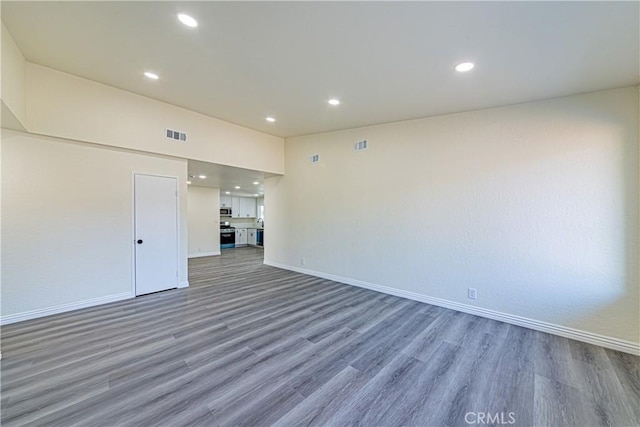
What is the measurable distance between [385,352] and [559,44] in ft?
11.1

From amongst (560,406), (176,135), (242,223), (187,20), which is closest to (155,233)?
(176,135)

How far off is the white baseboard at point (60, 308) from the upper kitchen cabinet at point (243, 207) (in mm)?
7106

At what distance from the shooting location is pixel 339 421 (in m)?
1.72

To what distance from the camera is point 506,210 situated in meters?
3.39

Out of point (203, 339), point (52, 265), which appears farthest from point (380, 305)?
point (52, 265)

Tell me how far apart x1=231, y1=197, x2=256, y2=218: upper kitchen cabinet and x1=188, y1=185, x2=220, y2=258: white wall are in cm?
248

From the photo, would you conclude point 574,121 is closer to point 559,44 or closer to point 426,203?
point 559,44

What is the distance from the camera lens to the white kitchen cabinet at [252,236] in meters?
10.7

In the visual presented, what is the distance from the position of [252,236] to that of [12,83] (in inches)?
339

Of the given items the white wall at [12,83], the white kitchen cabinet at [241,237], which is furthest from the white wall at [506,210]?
the white kitchen cabinet at [241,237]

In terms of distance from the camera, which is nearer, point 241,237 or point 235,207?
point 241,237

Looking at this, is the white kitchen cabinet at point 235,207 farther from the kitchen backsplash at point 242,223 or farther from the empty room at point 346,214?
the empty room at point 346,214

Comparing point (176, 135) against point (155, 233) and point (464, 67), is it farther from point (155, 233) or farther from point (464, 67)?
point (464, 67)

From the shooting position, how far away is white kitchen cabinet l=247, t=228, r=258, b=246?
35.1 ft
